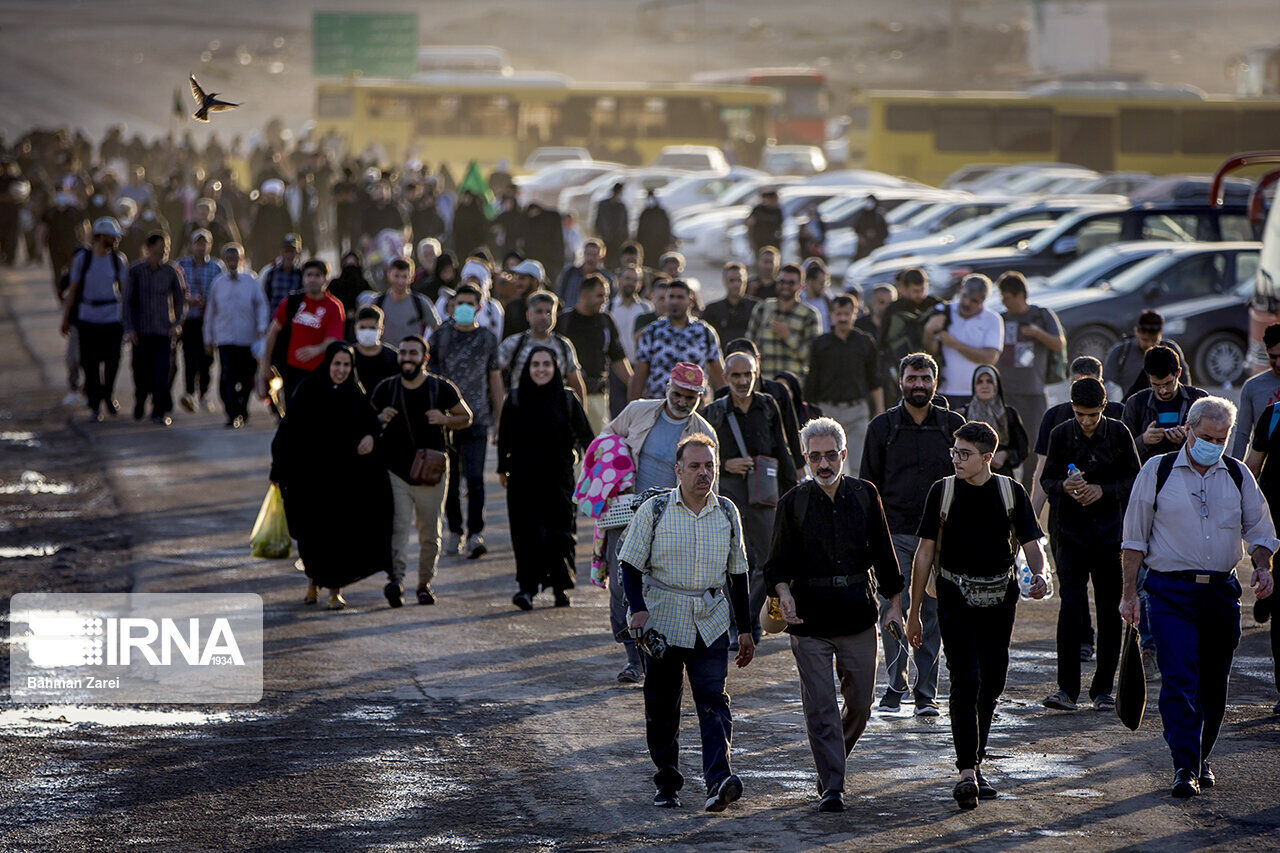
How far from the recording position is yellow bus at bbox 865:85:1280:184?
149 feet

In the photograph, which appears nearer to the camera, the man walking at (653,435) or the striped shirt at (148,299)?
the man walking at (653,435)

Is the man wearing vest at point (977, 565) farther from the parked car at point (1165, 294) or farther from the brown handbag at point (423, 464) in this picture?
the parked car at point (1165, 294)

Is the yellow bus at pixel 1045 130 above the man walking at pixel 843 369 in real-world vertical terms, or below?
above

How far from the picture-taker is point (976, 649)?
288 inches

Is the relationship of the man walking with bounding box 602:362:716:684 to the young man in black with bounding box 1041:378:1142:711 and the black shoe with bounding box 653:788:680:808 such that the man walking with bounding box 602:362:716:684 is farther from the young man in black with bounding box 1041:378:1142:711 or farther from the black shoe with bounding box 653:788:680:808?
→ the black shoe with bounding box 653:788:680:808

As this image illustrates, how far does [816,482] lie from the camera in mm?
7277

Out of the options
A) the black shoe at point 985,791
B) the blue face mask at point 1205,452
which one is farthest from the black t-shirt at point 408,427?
the blue face mask at point 1205,452

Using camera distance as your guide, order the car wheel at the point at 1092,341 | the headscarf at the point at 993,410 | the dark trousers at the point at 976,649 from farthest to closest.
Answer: the car wheel at the point at 1092,341 → the headscarf at the point at 993,410 → the dark trousers at the point at 976,649

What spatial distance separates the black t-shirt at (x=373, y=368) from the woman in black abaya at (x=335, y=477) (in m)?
0.76

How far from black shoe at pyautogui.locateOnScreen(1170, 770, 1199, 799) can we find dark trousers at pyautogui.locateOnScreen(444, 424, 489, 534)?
20.4ft

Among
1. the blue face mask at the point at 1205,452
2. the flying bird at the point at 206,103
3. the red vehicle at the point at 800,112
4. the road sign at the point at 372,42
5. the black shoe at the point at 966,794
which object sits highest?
the road sign at the point at 372,42

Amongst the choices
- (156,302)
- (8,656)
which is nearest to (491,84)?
(156,302)

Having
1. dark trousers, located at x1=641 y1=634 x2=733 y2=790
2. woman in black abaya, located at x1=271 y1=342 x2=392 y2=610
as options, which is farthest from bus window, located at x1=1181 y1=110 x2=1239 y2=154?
dark trousers, located at x1=641 y1=634 x2=733 y2=790

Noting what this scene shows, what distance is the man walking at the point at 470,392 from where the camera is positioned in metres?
12.5
